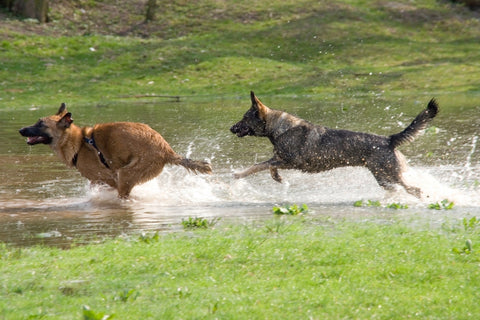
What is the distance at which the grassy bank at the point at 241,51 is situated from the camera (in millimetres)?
22422

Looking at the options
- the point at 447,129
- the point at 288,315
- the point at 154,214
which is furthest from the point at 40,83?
the point at 288,315

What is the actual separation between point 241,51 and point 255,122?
1609cm

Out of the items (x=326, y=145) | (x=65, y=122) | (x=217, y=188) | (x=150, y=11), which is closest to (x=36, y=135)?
(x=65, y=122)

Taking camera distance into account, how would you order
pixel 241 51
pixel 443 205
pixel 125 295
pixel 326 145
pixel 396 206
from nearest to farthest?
pixel 125 295
pixel 443 205
pixel 396 206
pixel 326 145
pixel 241 51

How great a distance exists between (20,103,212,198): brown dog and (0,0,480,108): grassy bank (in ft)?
38.1

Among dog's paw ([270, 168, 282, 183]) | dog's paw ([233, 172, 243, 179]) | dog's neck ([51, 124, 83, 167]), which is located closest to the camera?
dog's neck ([51, 124, 83, 167])

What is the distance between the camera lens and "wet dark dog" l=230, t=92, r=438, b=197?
955 centimetres

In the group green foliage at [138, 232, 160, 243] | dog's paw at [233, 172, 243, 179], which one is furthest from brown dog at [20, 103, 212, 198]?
green foliage at [138, 232, 160, 243]

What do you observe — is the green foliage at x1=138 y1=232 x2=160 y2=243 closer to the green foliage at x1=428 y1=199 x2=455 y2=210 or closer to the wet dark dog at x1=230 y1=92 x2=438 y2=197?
the wet dark dog at x1=230 y1=92 x2=438 y2=197

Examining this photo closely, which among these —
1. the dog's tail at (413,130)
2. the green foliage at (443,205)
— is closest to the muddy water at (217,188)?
the green foliage at (443,205)

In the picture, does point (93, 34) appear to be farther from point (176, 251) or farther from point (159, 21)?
point (176, 251)

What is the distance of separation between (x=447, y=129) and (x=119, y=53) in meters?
13.5

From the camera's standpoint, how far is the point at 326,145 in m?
9.84

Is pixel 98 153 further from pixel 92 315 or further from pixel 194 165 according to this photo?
pixel 92 315
